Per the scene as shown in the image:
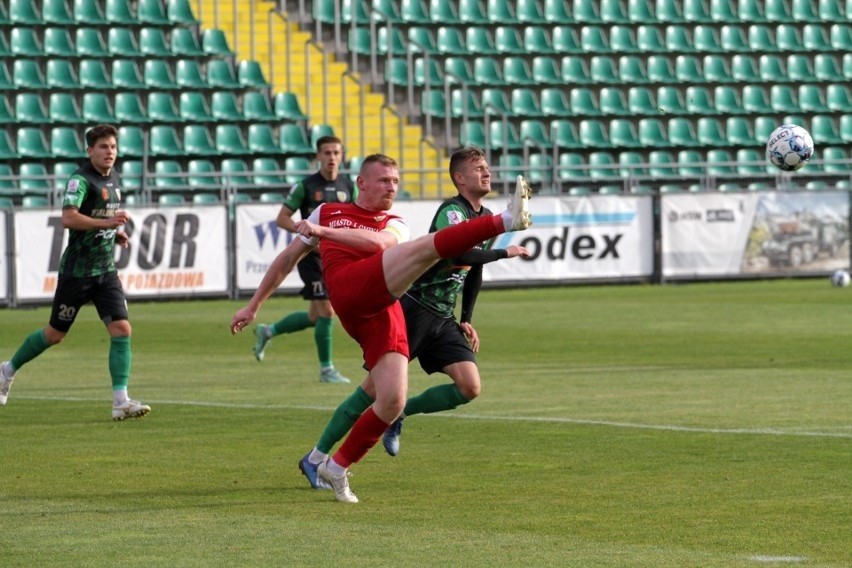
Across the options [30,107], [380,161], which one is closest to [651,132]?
[30,107]

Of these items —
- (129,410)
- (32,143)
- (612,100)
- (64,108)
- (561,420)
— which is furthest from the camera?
(612,100)

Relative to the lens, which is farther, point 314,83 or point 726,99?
point 726,99

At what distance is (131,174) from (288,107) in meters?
4.67

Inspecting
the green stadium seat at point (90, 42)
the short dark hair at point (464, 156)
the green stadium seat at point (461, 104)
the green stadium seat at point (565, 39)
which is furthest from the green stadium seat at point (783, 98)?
the short dark hair at point (464, 156)

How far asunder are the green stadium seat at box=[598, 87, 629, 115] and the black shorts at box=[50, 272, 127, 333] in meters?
23.1

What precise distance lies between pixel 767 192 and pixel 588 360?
14.0 m

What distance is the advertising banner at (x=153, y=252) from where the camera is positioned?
2569cm

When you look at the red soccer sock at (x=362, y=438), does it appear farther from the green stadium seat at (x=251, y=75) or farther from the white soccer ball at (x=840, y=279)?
the green stadium seat at (x=251, y=75)

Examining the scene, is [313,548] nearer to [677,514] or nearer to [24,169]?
[677,514]

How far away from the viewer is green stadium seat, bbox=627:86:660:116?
115 ft

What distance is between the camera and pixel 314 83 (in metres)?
33.5

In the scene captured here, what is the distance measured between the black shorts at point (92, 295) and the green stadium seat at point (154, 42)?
19.5m

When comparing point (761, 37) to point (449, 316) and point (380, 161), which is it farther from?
point (380, 161)

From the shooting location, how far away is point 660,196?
97.1 feet
